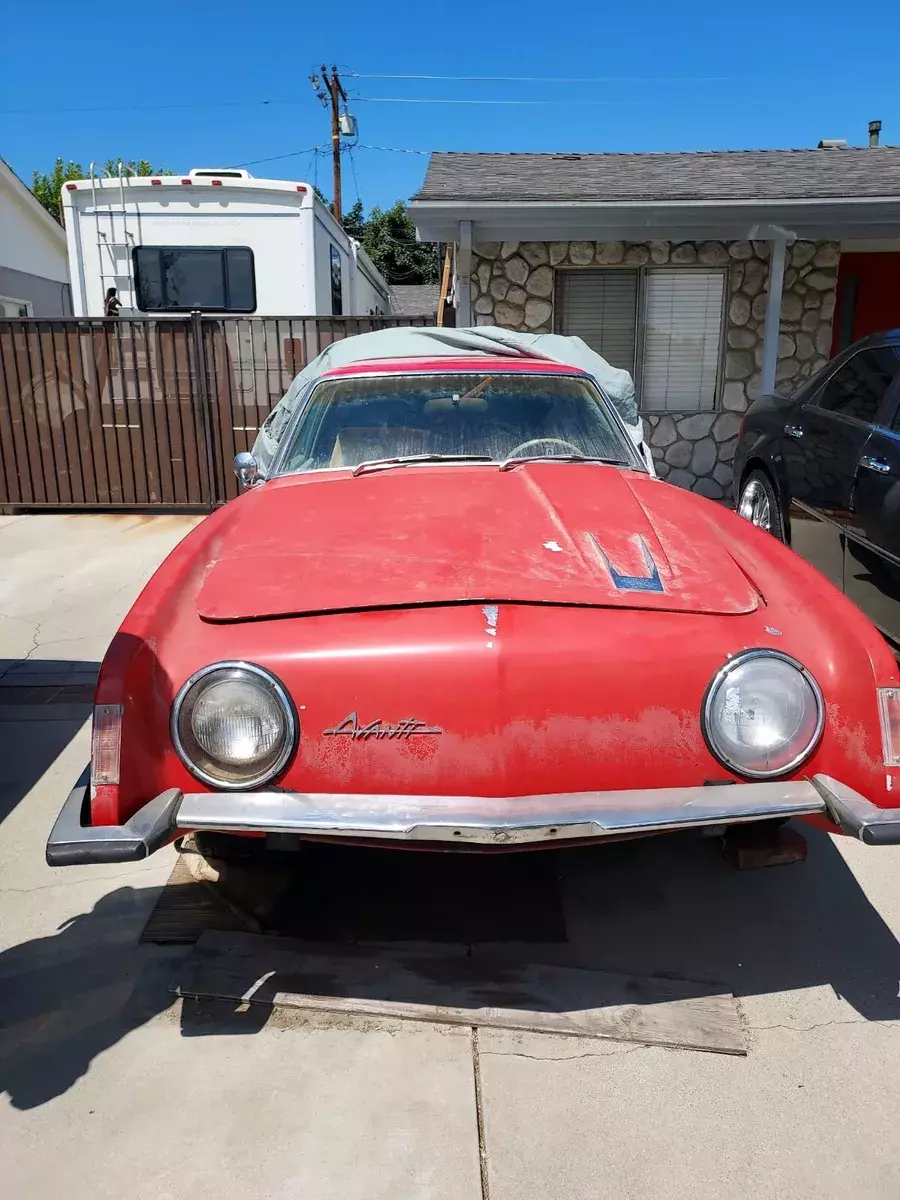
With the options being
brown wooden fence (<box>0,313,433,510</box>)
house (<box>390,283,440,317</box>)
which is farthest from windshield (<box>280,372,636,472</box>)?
house (<box>390,283,440,317</box>)

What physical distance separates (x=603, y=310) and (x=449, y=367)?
5.75 meters

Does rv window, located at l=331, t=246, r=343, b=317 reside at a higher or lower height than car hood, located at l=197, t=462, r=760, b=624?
higher

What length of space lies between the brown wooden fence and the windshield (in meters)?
5.27

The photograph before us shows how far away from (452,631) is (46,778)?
7.82 ft

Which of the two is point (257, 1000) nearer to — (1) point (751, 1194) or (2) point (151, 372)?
(1) point (751, 1194)

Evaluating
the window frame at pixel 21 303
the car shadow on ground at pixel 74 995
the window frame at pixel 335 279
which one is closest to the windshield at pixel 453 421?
the car shadow on ground at pixel 74 995

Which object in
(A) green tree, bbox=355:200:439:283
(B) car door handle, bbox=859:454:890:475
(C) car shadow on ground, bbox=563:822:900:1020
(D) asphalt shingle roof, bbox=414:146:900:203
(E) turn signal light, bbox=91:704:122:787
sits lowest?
(C) car shadow on ground, bbox=563:822:900:1020

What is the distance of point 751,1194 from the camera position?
1.84 meters

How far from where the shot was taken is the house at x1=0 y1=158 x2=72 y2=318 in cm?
1456

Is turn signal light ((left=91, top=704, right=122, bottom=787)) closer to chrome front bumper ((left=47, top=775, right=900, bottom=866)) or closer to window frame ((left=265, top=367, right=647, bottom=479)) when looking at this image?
chrome front bumper ((left=47, top=775, right=900, bottom=866))

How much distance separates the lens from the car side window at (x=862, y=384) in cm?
435

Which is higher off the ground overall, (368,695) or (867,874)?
(368,695)

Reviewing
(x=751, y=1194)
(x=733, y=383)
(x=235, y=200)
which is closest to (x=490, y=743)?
(x=751, y=1194)

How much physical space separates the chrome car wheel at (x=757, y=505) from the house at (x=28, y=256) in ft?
37.8
